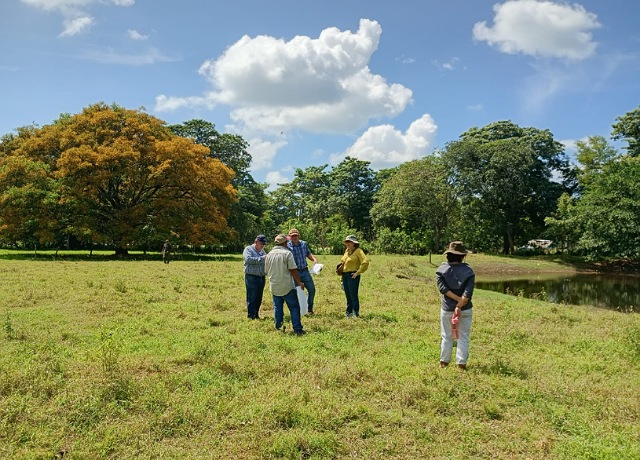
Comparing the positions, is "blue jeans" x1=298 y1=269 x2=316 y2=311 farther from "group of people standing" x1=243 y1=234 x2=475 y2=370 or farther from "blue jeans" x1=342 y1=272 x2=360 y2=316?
"blue jeans" x1=342 y1=272 x2=360 y2=316

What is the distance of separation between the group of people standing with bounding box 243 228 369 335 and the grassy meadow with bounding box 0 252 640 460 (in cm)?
46

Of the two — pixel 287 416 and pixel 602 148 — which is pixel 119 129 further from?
pixel 602 148

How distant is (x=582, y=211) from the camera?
111 ft

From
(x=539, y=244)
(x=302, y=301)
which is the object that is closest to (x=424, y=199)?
(x=539, y=244)

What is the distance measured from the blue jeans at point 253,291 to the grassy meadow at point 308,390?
0.34m

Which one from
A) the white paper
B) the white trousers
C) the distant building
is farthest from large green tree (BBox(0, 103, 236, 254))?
the distant building

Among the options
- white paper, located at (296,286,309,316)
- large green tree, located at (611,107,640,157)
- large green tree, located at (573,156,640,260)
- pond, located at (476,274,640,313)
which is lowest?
pond, located at (476,274,640,313)

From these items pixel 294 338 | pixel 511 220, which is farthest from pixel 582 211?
pixel 294 338

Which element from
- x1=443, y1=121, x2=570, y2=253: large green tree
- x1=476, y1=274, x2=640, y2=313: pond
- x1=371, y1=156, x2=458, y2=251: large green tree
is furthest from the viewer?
x1=371, y1=156, x2=458, y2=251: large green tree

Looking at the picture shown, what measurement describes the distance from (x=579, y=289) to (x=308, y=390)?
77.4ft

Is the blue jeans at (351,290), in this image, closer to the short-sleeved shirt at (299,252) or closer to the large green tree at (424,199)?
the short-sleeved shirt at (299,252)

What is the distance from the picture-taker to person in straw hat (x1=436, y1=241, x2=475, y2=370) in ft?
20.9

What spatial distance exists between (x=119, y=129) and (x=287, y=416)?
110ft

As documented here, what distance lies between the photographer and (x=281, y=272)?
846 cm
